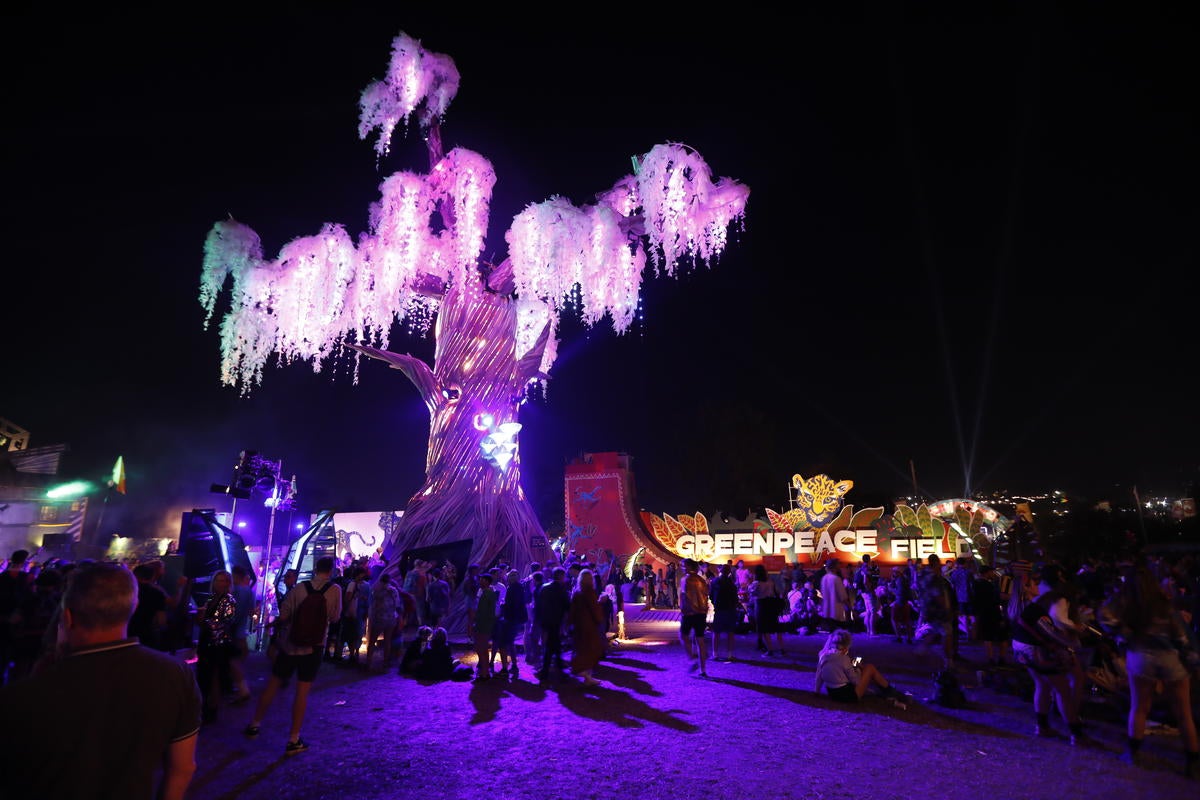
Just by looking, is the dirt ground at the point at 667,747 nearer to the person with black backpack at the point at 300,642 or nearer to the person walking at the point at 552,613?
the person with black backpack at the point at 300,642

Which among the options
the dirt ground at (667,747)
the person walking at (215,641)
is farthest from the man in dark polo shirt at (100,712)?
the person walking at (215,641)

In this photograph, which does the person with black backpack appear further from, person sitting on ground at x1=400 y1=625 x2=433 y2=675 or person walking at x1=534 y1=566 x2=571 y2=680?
person walking at x1=534 y1=566 x2=571 y2=680

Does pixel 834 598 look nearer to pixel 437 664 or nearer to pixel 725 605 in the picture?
pixel 725 605

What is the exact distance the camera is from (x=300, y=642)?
18.4 ft

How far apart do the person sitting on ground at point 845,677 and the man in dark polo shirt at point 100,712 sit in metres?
7.15

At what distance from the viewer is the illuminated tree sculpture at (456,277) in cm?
1440

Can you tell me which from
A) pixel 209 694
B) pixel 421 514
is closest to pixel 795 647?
pixel 421 514

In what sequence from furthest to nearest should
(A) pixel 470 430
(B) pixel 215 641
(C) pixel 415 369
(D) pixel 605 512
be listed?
(D) pixel 605 512 → (C) pixel 415 369 → (A) pixel 470 430 → (B) pixel 215 641

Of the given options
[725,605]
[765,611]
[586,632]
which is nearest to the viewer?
[586,632]

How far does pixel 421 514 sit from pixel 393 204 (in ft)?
24.1

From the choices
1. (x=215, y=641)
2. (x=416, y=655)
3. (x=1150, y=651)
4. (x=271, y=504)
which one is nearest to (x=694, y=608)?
(x=416, y=655)

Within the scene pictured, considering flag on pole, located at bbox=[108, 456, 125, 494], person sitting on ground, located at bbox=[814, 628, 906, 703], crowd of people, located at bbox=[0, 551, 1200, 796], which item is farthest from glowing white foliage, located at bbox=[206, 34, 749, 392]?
flag on pole, located at bbox=[108, 456, 125, 494]

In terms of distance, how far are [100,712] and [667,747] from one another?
4.91 m

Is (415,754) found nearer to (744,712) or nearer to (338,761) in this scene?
(338,761)
